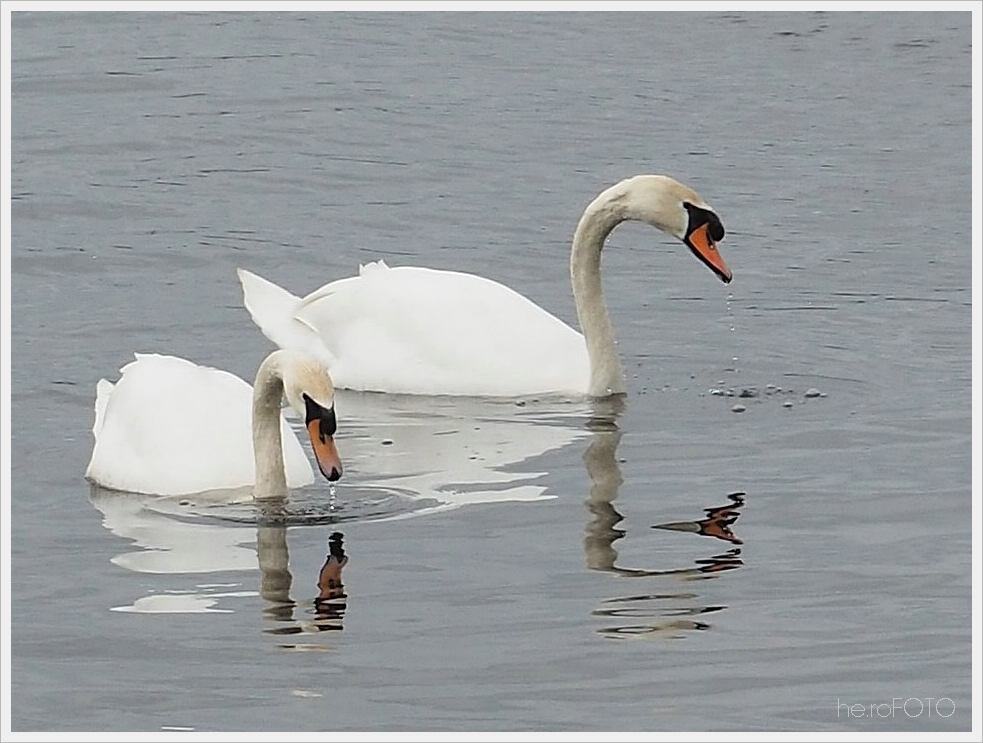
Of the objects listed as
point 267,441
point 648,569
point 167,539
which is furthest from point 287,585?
point 648,569

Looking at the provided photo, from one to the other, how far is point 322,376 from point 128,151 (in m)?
9.15

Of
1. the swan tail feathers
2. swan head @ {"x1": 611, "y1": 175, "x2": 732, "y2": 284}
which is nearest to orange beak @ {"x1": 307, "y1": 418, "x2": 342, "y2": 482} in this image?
swan head @ {"x1": 611, "y1": 175, "x2": 732, "y2": 284}

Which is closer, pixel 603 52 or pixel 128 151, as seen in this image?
pixel 128 151

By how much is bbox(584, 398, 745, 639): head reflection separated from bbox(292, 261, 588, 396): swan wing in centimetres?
118

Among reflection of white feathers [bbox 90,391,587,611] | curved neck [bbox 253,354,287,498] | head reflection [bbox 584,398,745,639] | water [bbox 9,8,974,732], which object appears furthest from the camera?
curved neck [bbox 253,354,287,498]

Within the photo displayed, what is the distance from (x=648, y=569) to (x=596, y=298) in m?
3.67

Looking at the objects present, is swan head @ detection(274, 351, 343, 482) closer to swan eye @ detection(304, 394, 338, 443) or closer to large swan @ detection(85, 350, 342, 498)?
swan eye @ detection(304, 394, 338, 443)

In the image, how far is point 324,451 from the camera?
29.0ft

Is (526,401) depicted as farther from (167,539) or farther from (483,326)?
(167,539)

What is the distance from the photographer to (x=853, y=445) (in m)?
10.6

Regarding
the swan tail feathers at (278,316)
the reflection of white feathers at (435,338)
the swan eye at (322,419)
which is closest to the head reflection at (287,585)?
the swan eye at (322,419)

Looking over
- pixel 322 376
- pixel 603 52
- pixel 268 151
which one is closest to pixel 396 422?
pixel 322 376

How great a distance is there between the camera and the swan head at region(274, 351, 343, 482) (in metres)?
8.83

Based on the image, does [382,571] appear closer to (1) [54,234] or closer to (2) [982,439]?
(2) [982,439]
